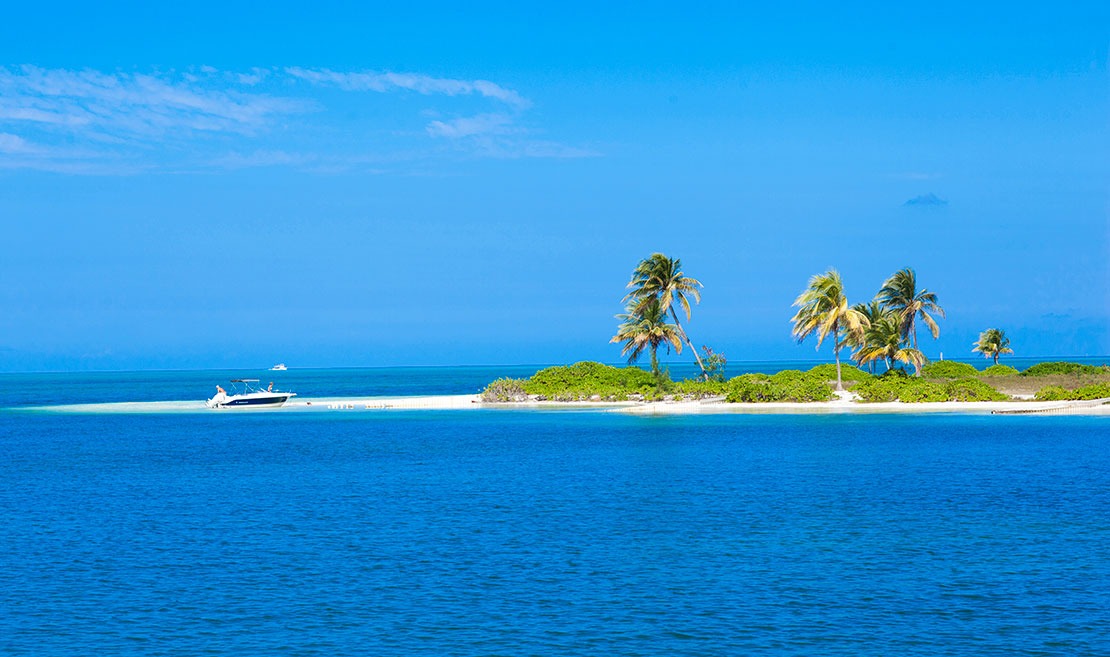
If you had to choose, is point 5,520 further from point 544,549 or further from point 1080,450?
point 1080,450

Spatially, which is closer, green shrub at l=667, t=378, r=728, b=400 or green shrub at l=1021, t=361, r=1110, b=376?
green shrub at l=667, t=378, r=728, b=400

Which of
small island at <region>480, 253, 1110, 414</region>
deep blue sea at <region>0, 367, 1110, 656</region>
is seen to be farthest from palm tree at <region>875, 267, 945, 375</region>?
deep blue sea at <region>0, 367, 1110, 656</region>

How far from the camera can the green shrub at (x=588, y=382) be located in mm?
88812

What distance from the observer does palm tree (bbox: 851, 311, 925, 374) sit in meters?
78.4

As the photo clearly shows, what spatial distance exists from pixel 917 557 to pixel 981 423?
126 feet

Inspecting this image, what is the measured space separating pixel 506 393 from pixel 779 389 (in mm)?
24939

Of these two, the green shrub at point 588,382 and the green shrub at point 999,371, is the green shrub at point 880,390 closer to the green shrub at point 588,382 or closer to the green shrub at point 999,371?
the green shrub at point 999,371

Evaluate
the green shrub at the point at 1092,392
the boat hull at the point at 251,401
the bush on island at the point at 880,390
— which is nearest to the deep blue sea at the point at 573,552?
the green shrub at the point at 1092,392

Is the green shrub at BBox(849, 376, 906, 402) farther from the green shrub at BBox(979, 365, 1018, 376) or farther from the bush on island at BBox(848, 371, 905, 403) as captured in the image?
the green shrub at BBox(979, 365, 1018, 376)

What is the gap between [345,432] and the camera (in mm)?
61750

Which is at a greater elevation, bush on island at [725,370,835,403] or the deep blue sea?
bush on island at [725,370,835,403]

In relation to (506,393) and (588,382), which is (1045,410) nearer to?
(588,382)

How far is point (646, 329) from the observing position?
84.8 m

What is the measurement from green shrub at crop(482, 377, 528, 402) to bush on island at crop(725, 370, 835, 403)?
62.5 ft
